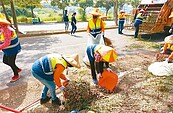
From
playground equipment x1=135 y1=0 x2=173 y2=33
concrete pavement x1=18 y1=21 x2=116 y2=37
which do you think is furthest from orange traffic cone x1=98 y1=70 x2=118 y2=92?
concrete pavement x1=18 y1=21 x2=116 y2=37

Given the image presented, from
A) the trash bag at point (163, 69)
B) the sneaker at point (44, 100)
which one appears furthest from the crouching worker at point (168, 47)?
the sneaker at point (44, 100)

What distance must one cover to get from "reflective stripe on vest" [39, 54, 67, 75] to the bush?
0.43 metres

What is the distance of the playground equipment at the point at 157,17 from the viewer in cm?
922

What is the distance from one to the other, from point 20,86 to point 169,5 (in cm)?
806

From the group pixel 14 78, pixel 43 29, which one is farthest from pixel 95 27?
pixel 43 29

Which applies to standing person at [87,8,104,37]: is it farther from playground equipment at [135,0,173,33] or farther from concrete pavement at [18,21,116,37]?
concrete pavement at [18,21,116,37]

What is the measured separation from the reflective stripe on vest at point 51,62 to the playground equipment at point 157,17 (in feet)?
25.0

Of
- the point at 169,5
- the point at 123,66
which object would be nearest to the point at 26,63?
the point at 123,66

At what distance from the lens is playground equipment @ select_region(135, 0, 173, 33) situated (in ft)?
30.2

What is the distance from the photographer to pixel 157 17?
30.9 ft

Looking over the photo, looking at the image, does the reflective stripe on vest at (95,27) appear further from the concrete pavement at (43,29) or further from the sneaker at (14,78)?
the concrete pavement at (43,29)

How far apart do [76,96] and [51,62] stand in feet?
2.43

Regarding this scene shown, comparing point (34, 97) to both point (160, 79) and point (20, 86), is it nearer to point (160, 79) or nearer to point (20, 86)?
point (20, 86)

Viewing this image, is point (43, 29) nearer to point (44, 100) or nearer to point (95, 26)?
point (95, 26)
